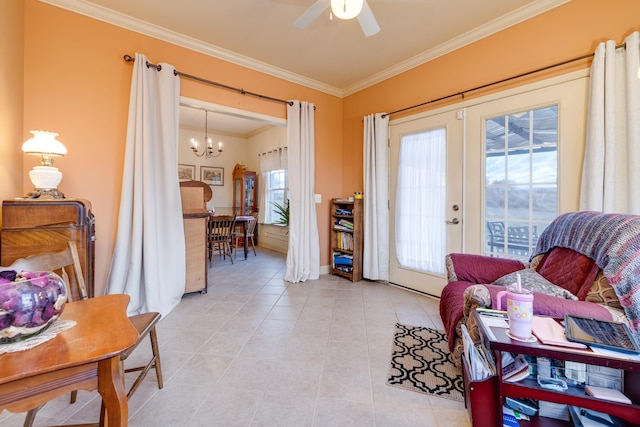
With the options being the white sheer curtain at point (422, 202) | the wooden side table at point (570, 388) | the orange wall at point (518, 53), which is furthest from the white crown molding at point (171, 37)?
the wooden side table at point (570, 388)

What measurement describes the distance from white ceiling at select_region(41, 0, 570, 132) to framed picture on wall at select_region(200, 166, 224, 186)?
3.79 meters

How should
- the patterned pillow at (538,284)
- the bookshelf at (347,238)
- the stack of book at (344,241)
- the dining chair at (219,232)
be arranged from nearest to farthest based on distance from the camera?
1. the patterned pillow at (538,284)
2. the bookshelf at (347,238)
3. the stack of book at (344,241)
4. the dining chair at (219,232)

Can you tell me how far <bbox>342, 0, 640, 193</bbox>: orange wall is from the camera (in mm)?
1966

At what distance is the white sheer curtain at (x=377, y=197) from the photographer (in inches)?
136

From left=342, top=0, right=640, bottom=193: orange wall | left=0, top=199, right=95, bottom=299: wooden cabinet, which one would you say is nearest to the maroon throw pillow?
left=342, top=0, right=640, bottom=193: orange wall

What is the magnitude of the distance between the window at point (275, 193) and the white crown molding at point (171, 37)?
243 cm

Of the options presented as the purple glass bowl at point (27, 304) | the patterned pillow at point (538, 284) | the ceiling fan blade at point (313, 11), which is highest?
the ceiling fan blade at point (313, 11)

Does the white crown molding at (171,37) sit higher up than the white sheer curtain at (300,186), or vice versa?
the white crown molding at (171,37)

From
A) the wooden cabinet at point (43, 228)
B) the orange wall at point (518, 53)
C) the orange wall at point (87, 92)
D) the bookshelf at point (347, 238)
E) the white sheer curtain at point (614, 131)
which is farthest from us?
the bookshelf at point (347, 238)

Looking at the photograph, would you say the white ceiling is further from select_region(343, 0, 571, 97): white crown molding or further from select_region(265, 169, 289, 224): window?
select_region(265, 169, 289, 224): window

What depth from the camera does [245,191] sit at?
21.0 feet

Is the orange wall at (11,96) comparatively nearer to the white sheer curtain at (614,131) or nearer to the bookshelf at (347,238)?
the bookshelf at (347,238)

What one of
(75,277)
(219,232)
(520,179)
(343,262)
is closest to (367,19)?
(520,179)

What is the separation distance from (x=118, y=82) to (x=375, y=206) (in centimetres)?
302
